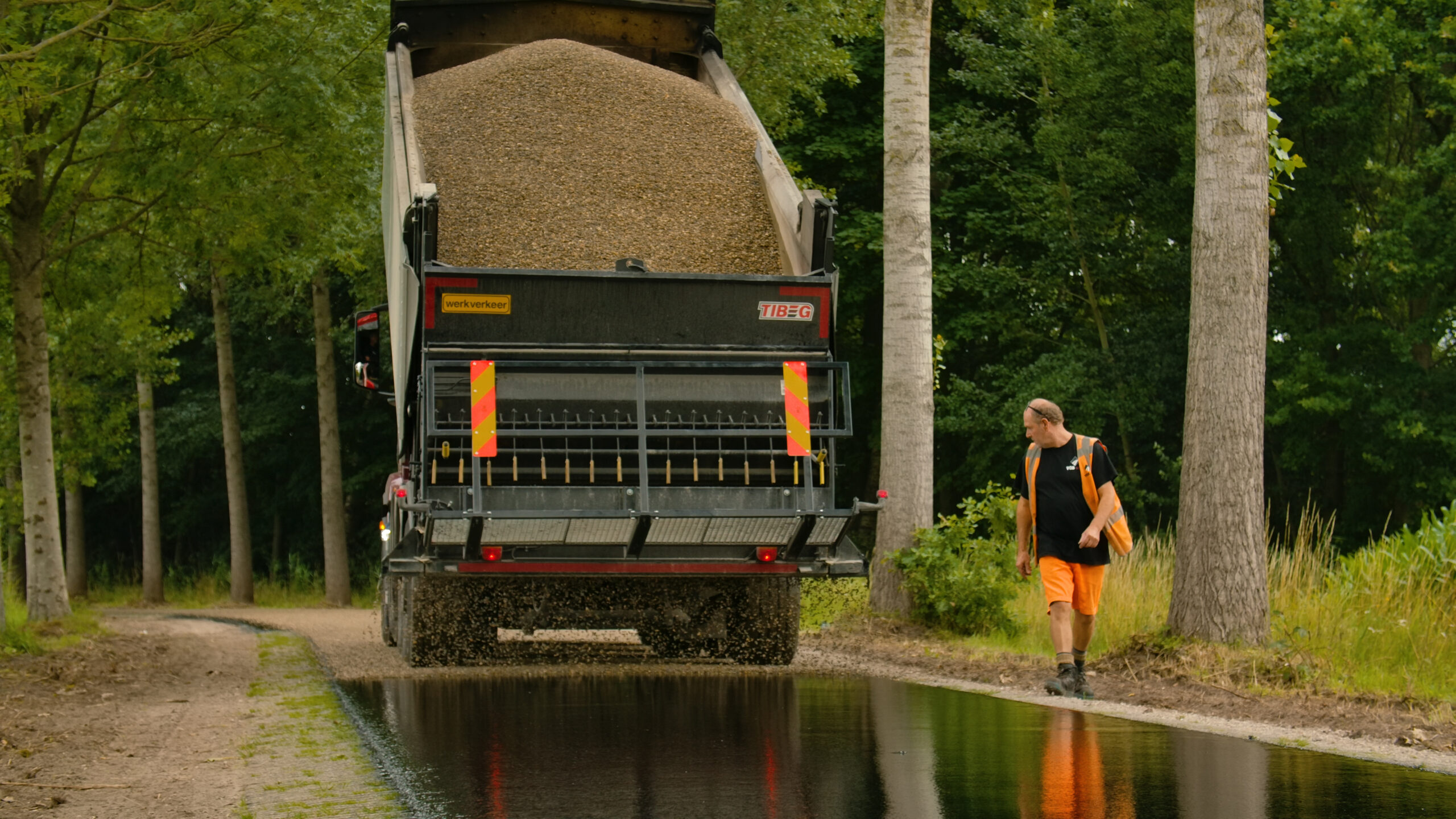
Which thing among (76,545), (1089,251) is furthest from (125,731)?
(76,545)

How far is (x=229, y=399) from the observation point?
3164 centimetres

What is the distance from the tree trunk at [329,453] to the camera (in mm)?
29781

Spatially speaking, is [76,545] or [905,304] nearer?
[905,304]

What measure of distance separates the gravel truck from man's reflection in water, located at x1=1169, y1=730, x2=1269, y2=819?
2901 millimetres

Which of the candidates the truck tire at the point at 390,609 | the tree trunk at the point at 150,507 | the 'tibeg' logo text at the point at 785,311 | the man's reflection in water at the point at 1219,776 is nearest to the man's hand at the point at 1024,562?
the man's reflection in water at the point at 1219,776

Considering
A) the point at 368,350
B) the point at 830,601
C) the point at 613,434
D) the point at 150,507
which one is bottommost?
the point at 830,601

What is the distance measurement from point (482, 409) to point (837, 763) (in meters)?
3.56

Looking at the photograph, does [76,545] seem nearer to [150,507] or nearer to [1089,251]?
[150,507]

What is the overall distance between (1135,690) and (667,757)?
11.6 ft

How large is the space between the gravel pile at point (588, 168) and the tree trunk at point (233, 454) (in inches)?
804

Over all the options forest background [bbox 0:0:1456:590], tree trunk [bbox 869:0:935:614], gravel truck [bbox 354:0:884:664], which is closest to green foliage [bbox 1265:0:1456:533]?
forest background [bbox 0:0:1456:590]

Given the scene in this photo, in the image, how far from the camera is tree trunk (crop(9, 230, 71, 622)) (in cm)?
1661

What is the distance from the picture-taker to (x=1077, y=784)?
5766 mm

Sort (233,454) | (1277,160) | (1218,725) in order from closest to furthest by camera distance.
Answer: (1218,725)
(1277,160)
(233,454)
